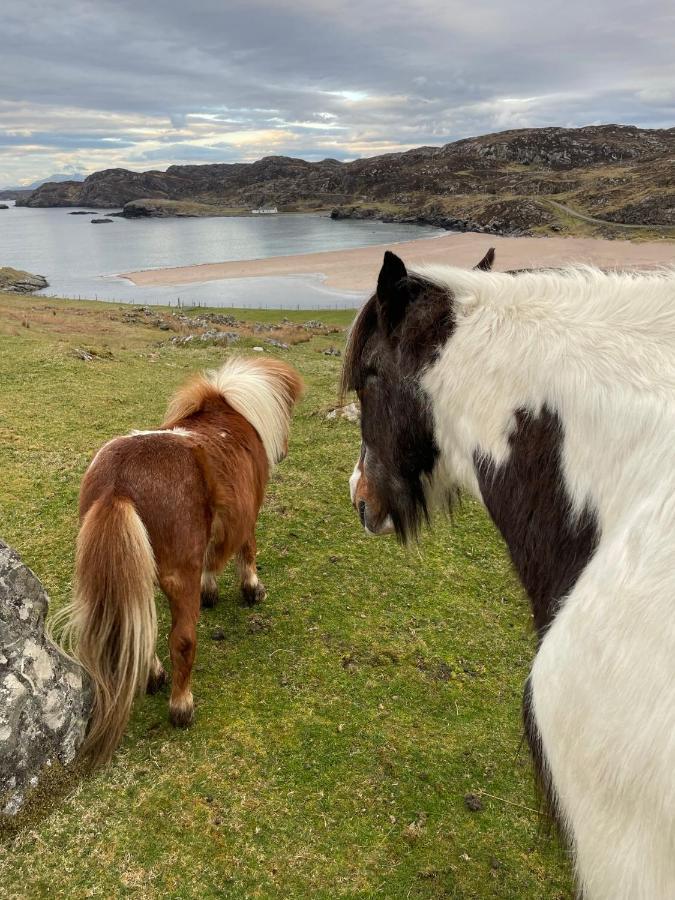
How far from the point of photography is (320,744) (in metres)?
3.82

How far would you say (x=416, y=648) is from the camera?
4871mm

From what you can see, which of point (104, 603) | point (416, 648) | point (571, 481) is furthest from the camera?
point (416, 648)

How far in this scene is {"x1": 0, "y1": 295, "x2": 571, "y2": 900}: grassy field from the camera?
3.01 metres

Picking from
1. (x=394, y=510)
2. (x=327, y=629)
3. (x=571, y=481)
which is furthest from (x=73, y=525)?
(x=571, y=481)

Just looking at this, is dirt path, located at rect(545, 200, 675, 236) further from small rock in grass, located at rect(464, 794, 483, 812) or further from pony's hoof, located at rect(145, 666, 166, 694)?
pony's hoof, located at rect(145, 666, 166, 694)

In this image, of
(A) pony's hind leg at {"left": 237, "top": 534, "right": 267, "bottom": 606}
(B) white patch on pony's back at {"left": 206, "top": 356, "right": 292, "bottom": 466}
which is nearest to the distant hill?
(B) white patch on pony's back at {"left": 206, "top": 356, "right": 292, "bottom": 466}

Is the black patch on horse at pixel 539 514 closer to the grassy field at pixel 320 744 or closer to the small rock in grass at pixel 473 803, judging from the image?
the grassy field at pixel 320 744

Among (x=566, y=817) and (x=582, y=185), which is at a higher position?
(x=582, y=185)

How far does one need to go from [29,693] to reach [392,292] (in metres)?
2.91

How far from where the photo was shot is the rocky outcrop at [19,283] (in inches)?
1933

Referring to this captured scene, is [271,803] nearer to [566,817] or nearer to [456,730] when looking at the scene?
[456,730]

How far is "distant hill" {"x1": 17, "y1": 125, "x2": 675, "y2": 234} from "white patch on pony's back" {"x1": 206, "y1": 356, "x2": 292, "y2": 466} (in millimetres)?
83582

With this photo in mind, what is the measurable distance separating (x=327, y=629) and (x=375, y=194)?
149292 millimetres

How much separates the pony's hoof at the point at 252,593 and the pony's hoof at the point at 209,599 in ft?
0.83
